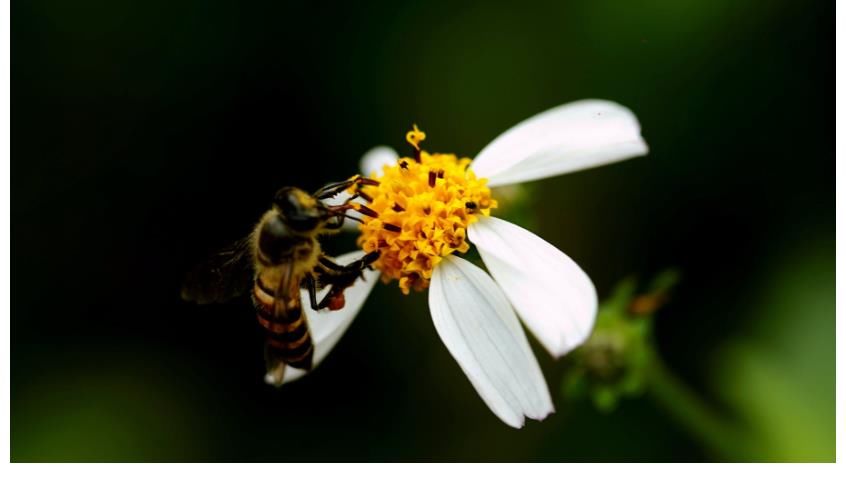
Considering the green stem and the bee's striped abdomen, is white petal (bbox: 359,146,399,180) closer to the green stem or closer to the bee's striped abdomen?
the bee's striped abdomen

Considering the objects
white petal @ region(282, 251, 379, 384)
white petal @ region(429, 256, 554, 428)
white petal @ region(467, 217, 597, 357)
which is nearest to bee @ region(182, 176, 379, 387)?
white petal @ region(282, 251, 379, 384)

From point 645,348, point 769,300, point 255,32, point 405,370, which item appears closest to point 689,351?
point 769,300

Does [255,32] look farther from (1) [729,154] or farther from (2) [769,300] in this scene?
(2) [769,300]

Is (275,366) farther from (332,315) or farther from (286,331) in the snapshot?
(332,315)

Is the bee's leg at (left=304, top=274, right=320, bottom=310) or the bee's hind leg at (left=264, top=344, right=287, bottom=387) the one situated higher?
the bee's leg at (left=304, top=274, right=320, bottom=310)

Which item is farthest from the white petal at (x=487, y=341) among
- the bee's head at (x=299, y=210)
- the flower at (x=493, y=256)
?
the bee's head at (x=299, y=210)

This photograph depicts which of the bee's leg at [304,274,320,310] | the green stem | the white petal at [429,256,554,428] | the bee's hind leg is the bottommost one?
the green stem
